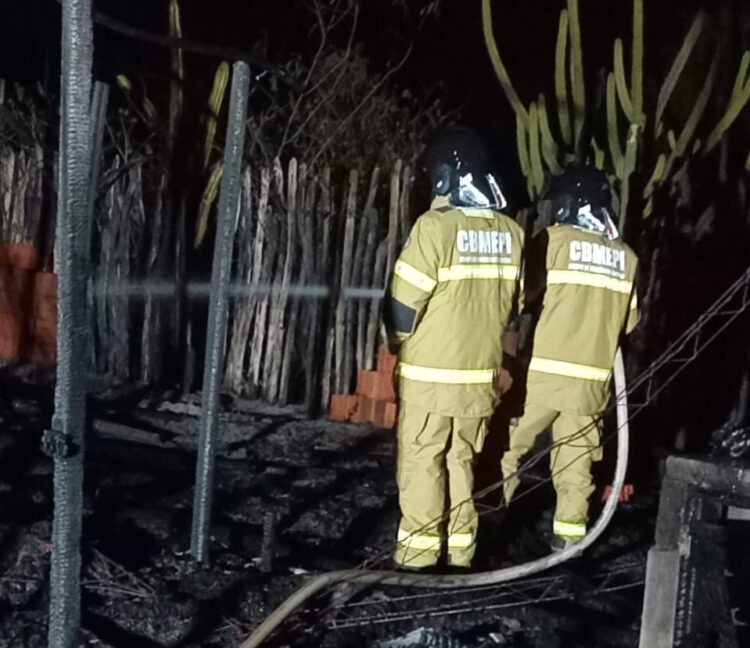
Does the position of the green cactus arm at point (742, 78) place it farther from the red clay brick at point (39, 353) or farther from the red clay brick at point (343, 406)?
the red clay brick at point (39, 353)

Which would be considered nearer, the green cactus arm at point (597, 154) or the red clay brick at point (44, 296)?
the green cactus arm at point (597, 154)

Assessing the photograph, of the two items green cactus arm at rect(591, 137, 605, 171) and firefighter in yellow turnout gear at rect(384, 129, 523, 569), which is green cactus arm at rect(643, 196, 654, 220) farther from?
firefighter in yellow turnout gear at rect(384, 129, 523, 569)

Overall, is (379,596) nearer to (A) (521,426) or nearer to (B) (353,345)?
(A) (521,426)

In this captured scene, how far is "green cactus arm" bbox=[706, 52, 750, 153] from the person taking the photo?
775 cm

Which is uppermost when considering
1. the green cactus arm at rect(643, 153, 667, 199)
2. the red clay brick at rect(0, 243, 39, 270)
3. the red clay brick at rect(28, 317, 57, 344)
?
the green cactus arm at rect(643, 153, 667, 199)

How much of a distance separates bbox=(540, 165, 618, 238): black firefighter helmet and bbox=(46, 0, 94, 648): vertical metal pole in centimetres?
308

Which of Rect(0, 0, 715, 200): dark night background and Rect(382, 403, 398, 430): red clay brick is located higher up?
Rect(0, 0, 715, 200): dark night background

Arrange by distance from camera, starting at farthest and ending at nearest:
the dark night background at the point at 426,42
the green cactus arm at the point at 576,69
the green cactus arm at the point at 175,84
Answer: the dark night background at the point at 426,42 → the green cactus arm at the point at 175,84 → the green cactus arm at the point at 576,69

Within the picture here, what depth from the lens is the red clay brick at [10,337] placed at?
352 inches

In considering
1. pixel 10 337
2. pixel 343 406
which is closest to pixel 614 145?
pixel 343 406

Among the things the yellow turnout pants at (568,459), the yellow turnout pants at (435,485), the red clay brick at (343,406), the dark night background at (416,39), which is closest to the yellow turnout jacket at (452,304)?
→ the yellow turnout pants at (435,485)

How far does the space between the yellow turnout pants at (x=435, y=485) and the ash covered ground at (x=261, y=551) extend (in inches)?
7.4

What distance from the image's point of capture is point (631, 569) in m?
5.65

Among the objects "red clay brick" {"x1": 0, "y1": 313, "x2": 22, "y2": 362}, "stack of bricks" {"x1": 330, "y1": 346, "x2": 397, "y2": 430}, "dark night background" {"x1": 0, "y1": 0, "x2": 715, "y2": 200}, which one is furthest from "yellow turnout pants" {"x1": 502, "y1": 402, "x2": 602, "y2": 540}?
"dark night background" {"x1": 0, "y1": 0, "x2": 715, "y2": 200}
